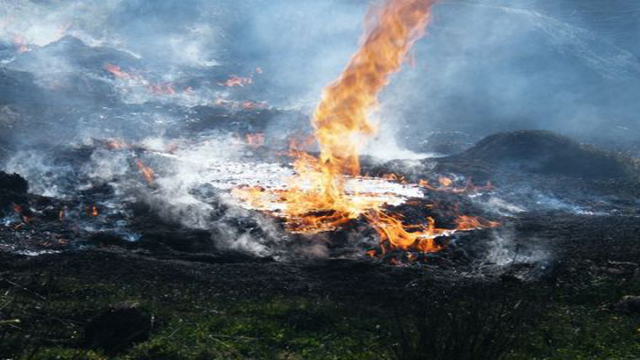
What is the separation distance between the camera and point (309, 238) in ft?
61.3

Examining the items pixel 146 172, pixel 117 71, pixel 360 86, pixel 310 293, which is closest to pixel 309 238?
pixel 310 293

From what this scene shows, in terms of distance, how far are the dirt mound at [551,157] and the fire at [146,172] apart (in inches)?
752

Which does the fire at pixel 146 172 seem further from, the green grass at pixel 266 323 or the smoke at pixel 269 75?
the green grass at pixel 266 323

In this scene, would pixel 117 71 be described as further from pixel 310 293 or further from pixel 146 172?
pixel 310 293

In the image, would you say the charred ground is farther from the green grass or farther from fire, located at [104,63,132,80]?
fire, located at [104,63,132,80]

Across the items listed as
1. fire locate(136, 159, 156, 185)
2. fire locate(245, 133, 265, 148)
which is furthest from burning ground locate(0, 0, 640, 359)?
fire locate(245, 133, 265, 148)

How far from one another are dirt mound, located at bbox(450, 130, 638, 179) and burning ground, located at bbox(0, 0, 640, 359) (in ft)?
0.41

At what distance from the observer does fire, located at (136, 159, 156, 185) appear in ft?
81.3

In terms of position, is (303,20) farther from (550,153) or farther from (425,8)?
(425,8)

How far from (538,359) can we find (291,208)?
42.0 feet

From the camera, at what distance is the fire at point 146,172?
24781 mm

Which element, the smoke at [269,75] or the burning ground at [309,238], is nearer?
the burning ground at [309,238]

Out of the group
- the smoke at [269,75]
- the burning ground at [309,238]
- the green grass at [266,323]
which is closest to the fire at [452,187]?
the burning ground at [309,238]

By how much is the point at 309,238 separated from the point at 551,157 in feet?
68.1
